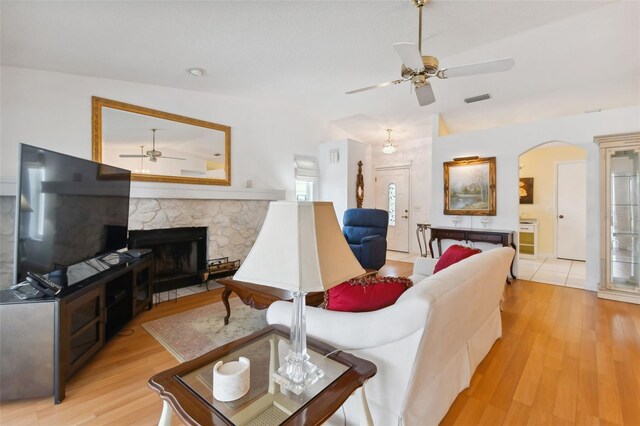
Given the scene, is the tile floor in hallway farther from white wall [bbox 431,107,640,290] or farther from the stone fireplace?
the stone fireplace

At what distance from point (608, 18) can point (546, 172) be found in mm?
3689

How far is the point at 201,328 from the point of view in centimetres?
268

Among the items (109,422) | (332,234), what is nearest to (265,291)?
(109,422)

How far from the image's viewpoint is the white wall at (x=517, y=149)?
12.3 ft

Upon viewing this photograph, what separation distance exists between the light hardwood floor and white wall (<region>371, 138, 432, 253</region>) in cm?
363

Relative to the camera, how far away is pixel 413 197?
655 cm

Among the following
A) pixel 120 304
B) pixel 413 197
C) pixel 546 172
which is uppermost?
pixel 546 172

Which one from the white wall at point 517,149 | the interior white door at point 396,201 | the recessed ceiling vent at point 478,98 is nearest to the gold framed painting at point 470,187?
the white wall at point 517,149

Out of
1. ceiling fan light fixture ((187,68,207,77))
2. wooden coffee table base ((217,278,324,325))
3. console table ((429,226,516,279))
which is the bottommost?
wooden coffee table base ((217,278,324,325))

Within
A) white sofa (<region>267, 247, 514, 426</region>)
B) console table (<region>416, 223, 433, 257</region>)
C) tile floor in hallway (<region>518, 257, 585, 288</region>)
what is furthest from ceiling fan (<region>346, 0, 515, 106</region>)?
console table (<region>416, 223, 433, 257</region>)

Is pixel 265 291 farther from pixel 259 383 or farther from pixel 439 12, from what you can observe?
Result: pixel 439 12

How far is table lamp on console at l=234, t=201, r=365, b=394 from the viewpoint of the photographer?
0.92 metres

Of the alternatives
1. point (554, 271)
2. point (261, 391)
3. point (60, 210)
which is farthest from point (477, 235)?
point (60, 210)

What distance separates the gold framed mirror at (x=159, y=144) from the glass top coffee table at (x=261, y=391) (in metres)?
3.18
